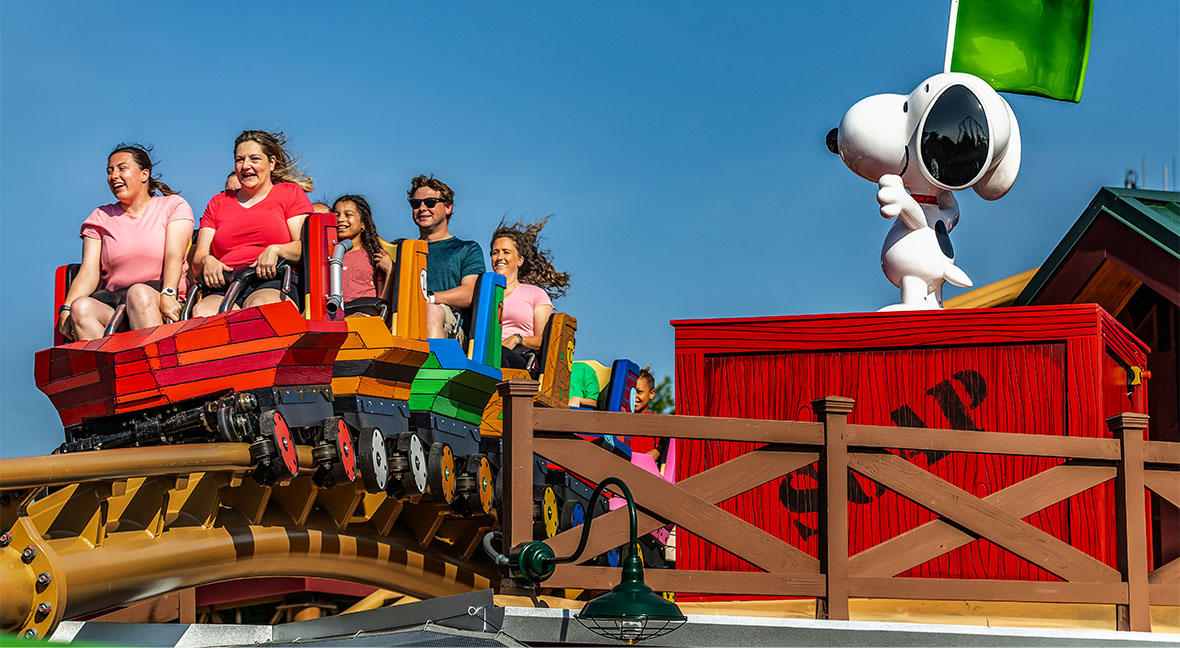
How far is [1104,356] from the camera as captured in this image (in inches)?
261

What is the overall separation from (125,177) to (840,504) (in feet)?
16.9

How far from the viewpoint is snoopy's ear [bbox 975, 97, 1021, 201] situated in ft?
25.1

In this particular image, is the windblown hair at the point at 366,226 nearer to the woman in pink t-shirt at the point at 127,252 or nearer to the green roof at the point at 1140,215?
the woman in pink t-shirt at the point at 127,252

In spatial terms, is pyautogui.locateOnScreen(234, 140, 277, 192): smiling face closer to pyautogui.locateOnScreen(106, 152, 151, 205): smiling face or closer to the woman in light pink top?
pyautogui.locateOnScreen(106, 152, 151, 205): smiling face

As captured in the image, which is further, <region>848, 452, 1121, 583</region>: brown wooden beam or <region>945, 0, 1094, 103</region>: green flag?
<region>945, 0, 1094, 103</region>: green flag

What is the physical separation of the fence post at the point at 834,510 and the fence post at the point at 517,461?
1.14 m

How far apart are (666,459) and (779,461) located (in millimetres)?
9705

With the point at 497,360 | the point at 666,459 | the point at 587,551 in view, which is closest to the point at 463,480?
the point at 497,360

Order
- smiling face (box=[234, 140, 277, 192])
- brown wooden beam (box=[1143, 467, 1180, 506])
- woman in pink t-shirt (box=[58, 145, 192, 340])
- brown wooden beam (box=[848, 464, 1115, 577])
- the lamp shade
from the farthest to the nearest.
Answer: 1. smiling face (box=[234, 140, 277, 192])
2. woman in pink t-shirt (box=[58, 145, 192, 340])
3. brown wooden beam (box=[1143, 467, 1180, 506])
4. brown wooden beam (box=[848, 464, 1115, 577])
5. the lamp shade

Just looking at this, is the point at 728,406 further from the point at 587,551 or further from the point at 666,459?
the point at 666,459

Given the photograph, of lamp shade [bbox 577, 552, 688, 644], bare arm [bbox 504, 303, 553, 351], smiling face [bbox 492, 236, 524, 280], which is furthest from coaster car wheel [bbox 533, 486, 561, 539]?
lamp shade [bbox 577, 552, 688, 644]

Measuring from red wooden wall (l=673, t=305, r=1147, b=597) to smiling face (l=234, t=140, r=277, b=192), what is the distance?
321cm

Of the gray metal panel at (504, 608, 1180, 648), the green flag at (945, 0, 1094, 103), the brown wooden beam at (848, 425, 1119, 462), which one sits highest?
the green flag at (945, 0, 1094, 103)

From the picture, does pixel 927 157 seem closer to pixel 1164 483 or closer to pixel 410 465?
pixel 1164 483
